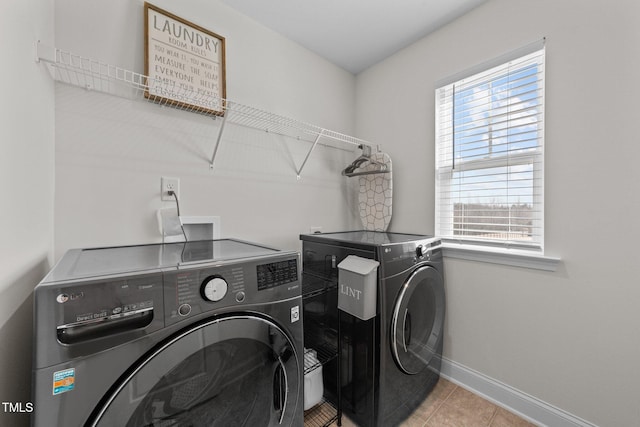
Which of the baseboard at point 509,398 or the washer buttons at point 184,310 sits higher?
the washer buttons at point 184,310

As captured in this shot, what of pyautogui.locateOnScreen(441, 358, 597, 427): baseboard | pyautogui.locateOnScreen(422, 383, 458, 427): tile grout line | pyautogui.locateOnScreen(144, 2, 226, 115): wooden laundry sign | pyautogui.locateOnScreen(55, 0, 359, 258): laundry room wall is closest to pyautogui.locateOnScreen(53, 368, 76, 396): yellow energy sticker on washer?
pyautogui.locateOnScreen(55, 0, 359, 258): laundry room wall

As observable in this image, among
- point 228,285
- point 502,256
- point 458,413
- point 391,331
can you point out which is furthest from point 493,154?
point 228,285

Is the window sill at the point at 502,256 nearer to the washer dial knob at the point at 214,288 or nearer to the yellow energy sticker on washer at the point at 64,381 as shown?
the washer dial knob at the point at 214,288

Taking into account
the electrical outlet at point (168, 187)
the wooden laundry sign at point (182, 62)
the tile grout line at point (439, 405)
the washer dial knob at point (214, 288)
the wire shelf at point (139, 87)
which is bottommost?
the tile grout line at point (439, 405)

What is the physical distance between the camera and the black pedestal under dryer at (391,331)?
1.26 metres

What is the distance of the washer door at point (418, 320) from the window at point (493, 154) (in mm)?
453

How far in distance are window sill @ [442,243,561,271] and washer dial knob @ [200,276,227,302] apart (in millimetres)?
1538

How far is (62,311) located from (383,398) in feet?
4.39

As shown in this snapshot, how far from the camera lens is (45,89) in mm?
971

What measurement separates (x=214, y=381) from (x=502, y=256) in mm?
1617

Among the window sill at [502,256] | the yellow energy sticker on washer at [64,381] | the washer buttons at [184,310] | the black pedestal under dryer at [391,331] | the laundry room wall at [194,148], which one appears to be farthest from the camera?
the window sill at [502,256]

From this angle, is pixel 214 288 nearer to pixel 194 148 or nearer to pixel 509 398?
pixel 194 148

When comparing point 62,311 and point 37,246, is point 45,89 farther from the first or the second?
point 62,311

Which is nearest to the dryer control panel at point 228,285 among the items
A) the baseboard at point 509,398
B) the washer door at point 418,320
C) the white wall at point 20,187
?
the white wall at point 20,187
